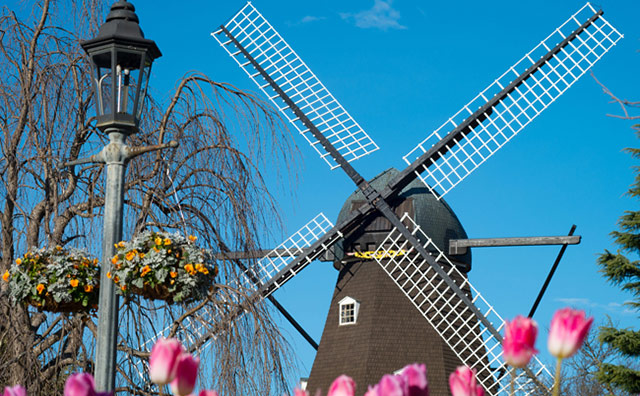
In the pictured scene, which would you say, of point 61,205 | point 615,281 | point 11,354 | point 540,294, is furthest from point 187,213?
point 540,294

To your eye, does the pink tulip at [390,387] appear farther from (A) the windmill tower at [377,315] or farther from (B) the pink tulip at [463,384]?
(A) the windmill tower at [377,315]

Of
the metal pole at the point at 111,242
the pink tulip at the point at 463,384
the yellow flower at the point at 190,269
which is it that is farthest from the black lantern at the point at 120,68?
the pink tulip at the point at 463,384

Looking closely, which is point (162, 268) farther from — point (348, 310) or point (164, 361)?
point (348, 310)

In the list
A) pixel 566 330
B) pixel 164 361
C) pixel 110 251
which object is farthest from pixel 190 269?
pixel 566 330

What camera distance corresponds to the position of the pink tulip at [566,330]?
1.91 metres

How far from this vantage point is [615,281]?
1463 cm

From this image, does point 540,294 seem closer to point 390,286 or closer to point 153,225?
point 390,286

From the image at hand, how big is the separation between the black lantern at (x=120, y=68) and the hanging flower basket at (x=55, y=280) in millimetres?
1160

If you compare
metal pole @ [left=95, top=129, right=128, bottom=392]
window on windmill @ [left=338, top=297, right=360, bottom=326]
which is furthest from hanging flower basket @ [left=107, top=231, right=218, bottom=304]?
window on windmill @ [left=338, top=297, right=360, bottom=326]

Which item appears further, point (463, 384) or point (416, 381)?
point (463, 384)

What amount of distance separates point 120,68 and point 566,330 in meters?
A: 4.37

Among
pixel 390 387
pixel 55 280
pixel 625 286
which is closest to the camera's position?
pixel 390 387

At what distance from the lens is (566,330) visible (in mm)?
1934

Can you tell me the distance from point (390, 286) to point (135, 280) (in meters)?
12.9
